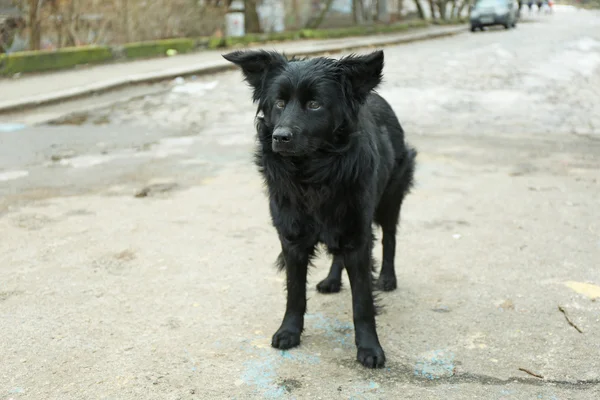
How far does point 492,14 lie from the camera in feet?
106

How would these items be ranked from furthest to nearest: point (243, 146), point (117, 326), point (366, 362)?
1. point (243, 146)
2. point (117, 326)
3. point (366, 362)

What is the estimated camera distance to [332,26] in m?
32.4

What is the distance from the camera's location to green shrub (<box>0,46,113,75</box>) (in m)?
14.2

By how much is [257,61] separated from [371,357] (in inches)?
62.0

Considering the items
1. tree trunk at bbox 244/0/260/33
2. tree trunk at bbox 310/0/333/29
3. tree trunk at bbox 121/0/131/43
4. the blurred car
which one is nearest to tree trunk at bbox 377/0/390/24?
the blurred car

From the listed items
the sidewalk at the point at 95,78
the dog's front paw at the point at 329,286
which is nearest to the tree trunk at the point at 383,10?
the sidewalk at the point at 95,78

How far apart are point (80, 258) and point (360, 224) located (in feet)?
7.49

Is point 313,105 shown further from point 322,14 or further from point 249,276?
point 322,14

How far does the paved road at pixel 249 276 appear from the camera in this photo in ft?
10.9

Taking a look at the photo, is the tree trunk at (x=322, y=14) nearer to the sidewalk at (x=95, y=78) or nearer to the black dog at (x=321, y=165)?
the sidewalk at (x=95, y=78)

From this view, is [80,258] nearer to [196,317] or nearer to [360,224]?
[196,317]

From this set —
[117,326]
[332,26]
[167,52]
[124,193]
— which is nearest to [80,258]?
[117,326]

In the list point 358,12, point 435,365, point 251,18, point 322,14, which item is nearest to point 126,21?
point 251,18

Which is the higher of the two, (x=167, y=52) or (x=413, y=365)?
(x=167, y=52)
